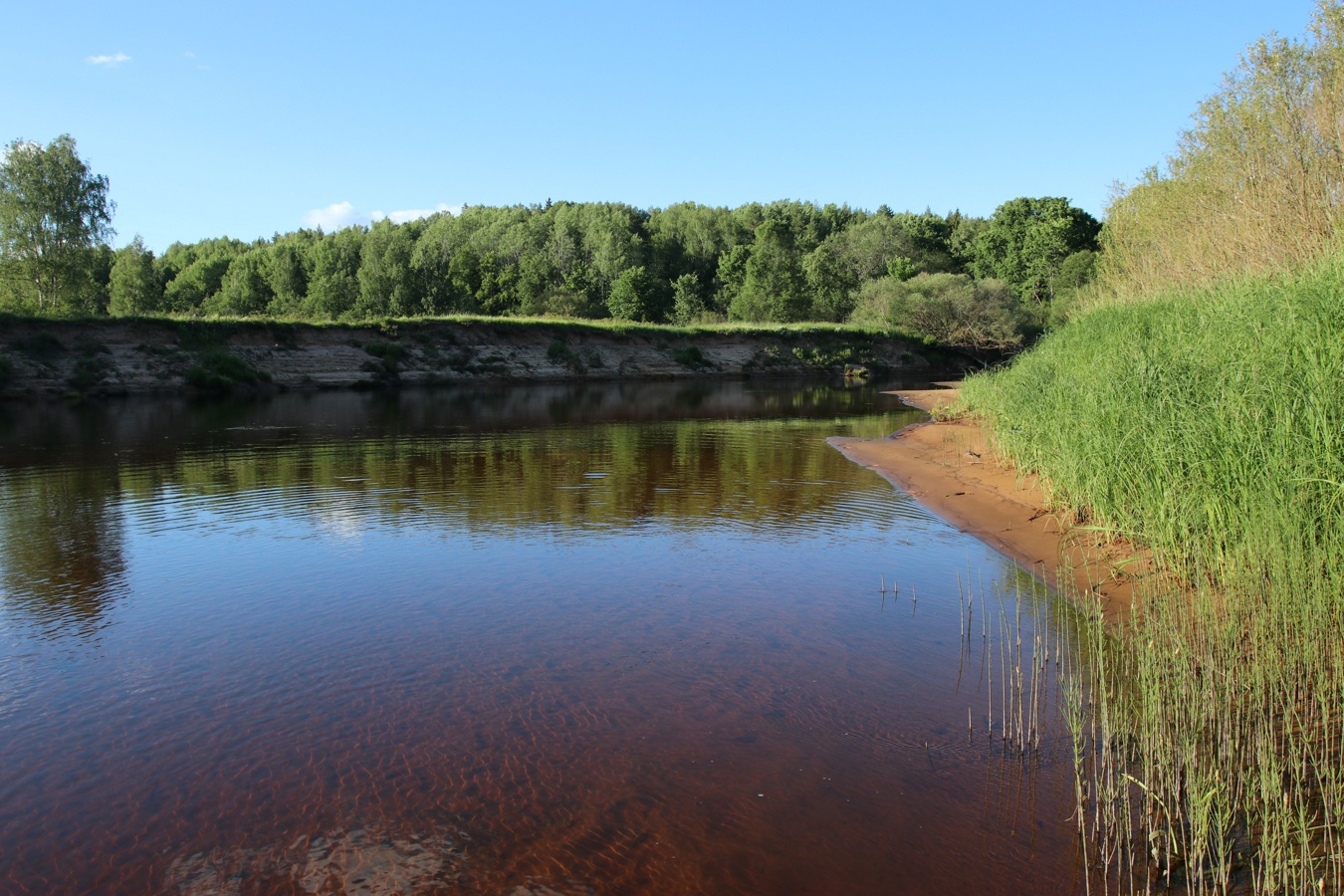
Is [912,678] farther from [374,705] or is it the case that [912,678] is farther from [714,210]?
[714,210]

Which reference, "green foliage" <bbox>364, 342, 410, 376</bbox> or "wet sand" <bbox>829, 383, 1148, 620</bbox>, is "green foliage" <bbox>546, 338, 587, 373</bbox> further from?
"wet sand" <bbox>829, 383, 1148, 620</bbox>

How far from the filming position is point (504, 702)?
744 cm

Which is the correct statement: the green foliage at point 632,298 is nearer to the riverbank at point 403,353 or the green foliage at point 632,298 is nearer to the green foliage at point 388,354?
the riverbank at point 403,353

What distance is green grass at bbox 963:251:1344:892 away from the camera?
200 inches

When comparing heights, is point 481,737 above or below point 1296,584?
below

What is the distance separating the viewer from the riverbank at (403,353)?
4209cm

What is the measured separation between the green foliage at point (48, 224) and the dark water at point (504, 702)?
161 ft

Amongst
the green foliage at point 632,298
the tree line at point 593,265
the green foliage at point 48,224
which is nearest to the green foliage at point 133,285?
the tree line at point 593,265

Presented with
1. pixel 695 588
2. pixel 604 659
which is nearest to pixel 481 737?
pixel 604 659

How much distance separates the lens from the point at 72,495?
1658cm

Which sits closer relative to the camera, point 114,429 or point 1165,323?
point 1165,323

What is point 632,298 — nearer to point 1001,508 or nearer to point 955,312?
point 955,312

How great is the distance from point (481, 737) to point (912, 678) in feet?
12.1

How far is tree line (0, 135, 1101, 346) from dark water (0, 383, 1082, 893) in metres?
46.7
